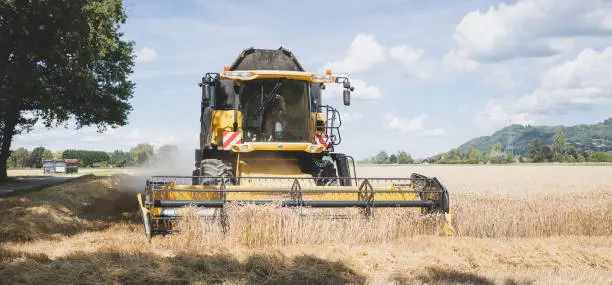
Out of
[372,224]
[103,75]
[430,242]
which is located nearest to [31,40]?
[372,224]

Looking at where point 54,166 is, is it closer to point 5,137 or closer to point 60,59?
point 5,137

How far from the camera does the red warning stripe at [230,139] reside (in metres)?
10.2

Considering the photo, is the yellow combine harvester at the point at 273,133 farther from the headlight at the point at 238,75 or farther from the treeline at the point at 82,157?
the treeline at the point at 82,157

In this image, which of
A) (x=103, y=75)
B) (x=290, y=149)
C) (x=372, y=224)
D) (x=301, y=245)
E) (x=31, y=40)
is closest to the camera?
(x=301, y=245)

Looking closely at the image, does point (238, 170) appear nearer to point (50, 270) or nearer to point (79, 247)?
point (79, 247)

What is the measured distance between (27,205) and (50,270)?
22.6 ft

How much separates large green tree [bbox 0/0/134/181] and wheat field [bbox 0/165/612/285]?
490cm

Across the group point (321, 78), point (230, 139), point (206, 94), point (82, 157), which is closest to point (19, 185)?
point (230, 139)

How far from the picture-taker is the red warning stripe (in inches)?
403

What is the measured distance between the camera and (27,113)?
29.1 metres

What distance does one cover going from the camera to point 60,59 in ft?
47.9

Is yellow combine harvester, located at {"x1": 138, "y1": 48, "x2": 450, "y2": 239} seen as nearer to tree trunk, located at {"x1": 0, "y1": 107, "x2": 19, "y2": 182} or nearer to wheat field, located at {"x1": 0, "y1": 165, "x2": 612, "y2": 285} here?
wheat field, located at {"x1": 0, "y1": 165, "x2": 612, "y2": 285}

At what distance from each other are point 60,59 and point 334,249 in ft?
34.7

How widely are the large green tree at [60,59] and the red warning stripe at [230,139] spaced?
579 centimetres
